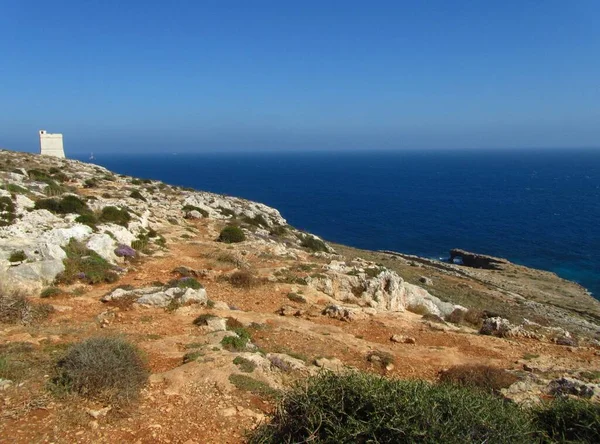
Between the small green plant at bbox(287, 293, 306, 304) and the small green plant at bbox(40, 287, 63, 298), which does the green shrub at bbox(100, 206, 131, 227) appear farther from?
the small green plant at bbox(287, 293, 306, 304)

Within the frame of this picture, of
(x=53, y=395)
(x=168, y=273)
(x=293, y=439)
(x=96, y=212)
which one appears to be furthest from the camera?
(x=96, y=212)

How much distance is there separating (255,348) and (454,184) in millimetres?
186371

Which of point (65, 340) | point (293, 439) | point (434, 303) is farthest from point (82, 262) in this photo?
point (434, 303)

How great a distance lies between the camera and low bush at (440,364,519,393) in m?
11.3

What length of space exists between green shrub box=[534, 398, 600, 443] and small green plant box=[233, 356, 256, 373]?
637 centimetres

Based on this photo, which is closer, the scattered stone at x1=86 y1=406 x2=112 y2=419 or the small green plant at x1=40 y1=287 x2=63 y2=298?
the scattered stone at x1=86 y1=406 x2=112 y2=419

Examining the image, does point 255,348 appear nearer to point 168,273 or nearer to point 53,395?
point 53,395

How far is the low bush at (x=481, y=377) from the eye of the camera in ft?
37.1

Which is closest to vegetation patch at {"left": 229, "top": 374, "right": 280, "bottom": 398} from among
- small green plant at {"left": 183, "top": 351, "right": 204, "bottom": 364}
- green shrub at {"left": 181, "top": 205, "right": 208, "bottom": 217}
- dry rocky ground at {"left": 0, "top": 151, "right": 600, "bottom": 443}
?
dry rocky ground at {"left": 0, "top": 151, "right": 600, "bottom": 443}

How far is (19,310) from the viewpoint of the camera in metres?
12.7

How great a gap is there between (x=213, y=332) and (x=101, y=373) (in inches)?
183

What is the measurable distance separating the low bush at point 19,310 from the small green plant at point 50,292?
54.4 inches

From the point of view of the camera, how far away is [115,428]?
25.7ft

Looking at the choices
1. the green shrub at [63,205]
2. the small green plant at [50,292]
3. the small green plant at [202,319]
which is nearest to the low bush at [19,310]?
the small green plant at [50,292]
